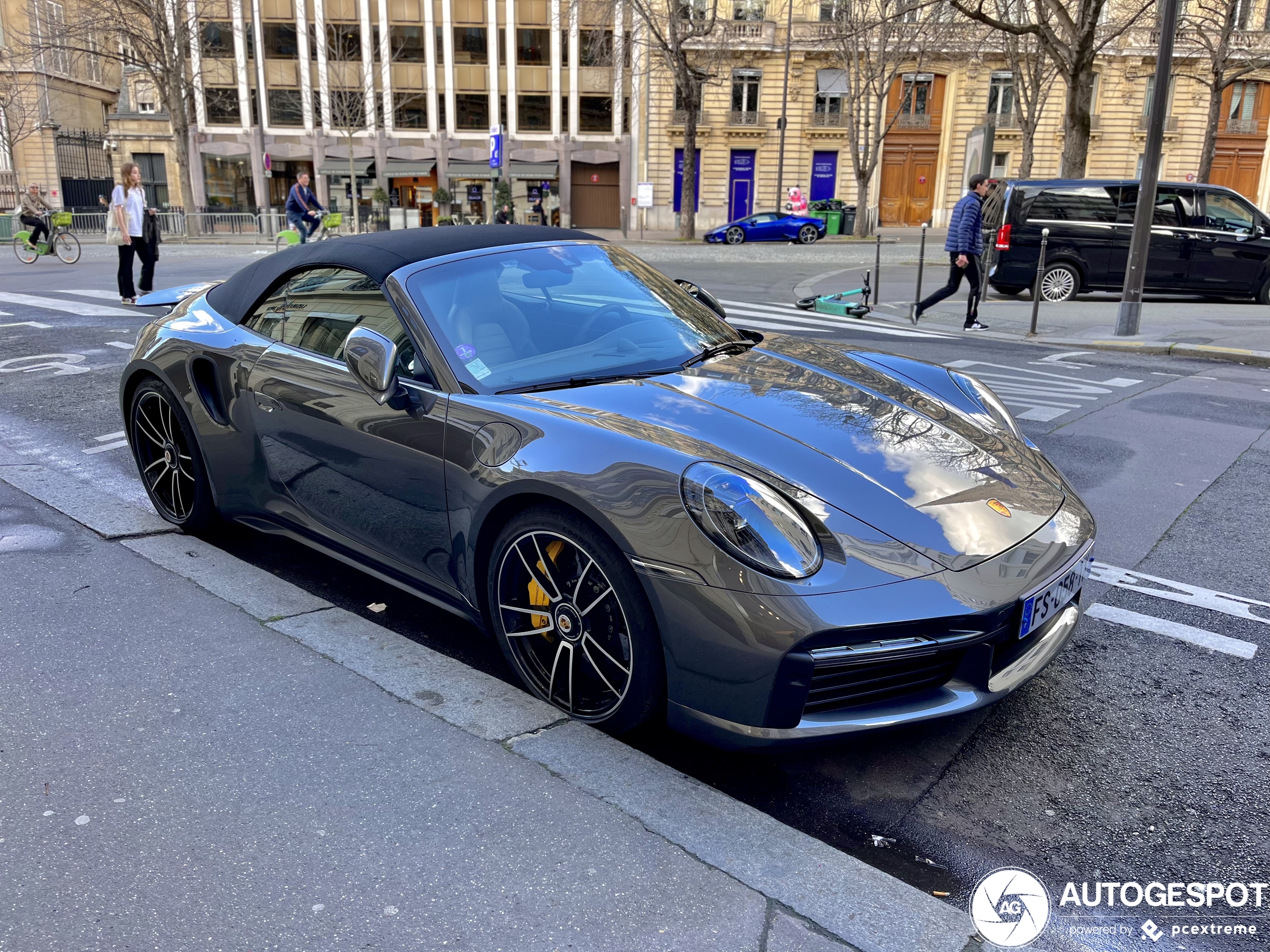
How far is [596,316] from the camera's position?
3570mm

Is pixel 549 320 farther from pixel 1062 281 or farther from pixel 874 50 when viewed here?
pixel 874 50

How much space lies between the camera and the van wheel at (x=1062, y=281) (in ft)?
49.7

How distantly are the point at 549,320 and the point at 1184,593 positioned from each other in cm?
266

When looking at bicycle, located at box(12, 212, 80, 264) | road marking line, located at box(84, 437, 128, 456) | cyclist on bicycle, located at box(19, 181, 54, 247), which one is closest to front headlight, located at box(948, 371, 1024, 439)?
road marking line, located at box(84, 437, 128, 456)

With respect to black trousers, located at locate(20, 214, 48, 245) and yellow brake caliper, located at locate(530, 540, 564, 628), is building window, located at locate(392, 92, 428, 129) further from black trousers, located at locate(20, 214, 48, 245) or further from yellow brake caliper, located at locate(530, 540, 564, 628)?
yellow brake caliper, located at locate(530, 540, 564, 628)

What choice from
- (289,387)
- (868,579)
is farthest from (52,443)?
(868,579)

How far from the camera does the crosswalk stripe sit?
12.0 meters

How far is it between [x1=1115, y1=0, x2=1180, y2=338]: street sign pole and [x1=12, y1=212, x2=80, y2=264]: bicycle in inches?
809

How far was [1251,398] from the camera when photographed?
26.7 feet

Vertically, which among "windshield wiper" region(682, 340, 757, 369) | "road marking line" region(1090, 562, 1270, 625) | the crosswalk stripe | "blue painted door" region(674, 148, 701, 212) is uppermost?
"blue painted door" region(674, 148, 701, 212)

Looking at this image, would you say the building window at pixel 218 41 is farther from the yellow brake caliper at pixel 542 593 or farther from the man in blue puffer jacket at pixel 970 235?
the yellow brake caliper at pixel 542 593

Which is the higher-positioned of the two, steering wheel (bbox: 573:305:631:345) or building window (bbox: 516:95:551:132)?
building window (bbox: 516:95:551:132)

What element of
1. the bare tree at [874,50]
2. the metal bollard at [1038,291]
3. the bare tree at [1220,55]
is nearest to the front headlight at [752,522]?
the metal bollard at [1038,291]

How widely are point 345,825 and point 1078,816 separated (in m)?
1.80
